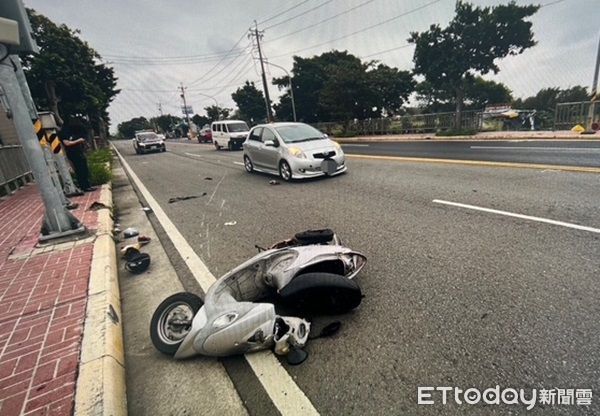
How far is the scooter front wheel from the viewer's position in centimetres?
235

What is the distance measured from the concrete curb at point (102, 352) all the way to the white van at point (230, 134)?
18.4 m

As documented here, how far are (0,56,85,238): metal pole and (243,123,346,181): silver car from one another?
4772 mm

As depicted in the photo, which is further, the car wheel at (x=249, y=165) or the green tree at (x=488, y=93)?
the green tree at (x=488, y=93)

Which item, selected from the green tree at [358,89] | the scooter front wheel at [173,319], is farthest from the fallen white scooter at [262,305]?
the green tree at [358,89]

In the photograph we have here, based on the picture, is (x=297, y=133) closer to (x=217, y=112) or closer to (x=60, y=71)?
(x=60, y=71)

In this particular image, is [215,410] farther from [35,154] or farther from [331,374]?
[35,154]

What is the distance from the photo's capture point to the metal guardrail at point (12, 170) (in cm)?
873

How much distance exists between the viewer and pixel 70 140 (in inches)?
303

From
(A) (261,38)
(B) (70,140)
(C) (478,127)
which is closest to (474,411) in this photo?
(B) (70,140)

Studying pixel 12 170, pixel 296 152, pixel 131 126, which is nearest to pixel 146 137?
pixel 12 170

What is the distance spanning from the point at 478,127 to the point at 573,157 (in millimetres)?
14696

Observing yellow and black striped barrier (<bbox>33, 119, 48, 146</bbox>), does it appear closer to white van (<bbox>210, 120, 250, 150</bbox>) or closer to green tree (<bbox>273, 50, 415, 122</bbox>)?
white van (<bbox>210, 120, 250, 150</bbox>)

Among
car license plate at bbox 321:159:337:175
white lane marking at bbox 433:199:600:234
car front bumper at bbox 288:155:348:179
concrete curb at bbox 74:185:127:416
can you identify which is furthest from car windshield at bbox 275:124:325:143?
concrete curb at bbox 74:185:127:416

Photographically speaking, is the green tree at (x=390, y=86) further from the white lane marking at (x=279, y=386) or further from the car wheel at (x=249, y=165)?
the white lane marking at (x=279, y=386)
